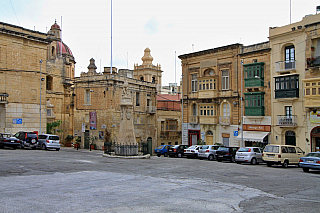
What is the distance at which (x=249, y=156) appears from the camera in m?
25.9

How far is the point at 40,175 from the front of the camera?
1462cm

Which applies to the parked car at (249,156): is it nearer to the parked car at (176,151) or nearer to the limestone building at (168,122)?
the parked car at (176,151)

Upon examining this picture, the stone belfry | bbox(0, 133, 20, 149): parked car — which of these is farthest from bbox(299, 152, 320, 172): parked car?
the stone belfry

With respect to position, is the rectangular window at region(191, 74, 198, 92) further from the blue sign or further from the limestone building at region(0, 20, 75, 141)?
the blue sign

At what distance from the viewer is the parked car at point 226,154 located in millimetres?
27625

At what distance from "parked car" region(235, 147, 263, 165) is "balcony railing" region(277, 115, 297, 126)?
6404 mm

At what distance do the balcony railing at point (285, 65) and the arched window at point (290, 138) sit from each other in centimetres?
620

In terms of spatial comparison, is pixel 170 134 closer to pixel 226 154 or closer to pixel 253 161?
pixel 226 154

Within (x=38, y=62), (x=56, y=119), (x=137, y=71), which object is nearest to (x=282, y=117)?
(x=38, y=62)

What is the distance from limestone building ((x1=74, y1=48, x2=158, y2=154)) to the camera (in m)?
43.1

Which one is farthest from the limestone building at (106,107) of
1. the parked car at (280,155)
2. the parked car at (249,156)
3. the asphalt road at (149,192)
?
the asphalt road at (149,192)

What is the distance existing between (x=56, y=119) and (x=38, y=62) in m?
14.7

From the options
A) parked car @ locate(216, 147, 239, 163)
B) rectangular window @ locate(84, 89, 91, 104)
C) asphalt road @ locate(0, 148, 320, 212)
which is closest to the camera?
asphalt road @ locate(0, 148, 320, 212)

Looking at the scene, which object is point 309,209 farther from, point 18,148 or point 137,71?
point 137,71
